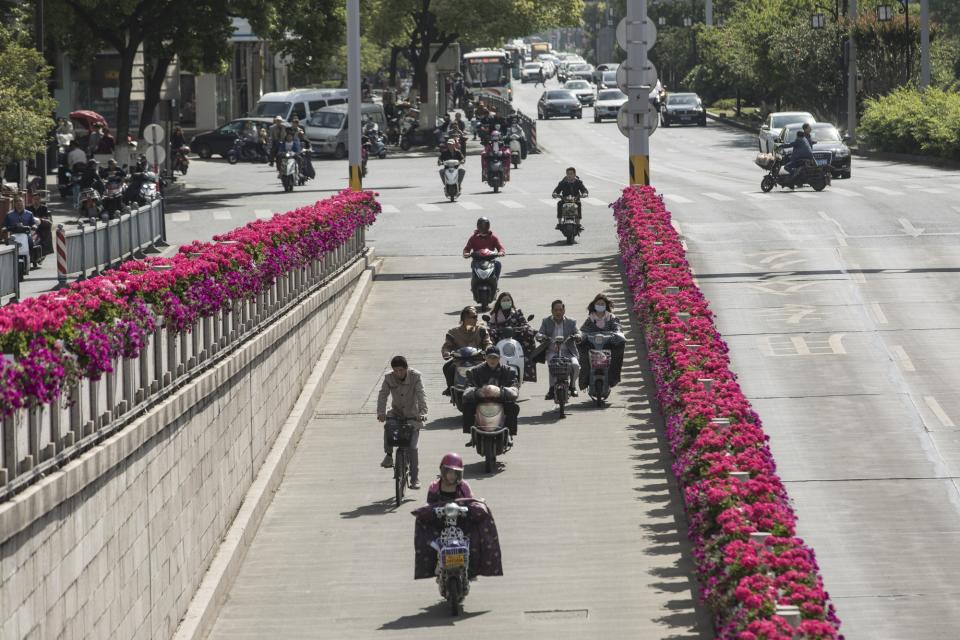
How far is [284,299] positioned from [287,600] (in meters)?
7.62

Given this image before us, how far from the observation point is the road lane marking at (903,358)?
24292 millimetres

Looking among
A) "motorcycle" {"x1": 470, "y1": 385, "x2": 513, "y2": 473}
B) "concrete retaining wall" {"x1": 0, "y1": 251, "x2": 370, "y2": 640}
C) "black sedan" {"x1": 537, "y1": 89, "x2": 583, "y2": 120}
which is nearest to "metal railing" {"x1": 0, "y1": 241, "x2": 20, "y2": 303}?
"concrete retaining wall" {"x1": 0, "y1": 251, "x2": 370, "y2": 640}

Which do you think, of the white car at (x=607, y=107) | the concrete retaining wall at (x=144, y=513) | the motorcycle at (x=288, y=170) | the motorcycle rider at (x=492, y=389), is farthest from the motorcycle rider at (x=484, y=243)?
the white car at (x=607, y=107)

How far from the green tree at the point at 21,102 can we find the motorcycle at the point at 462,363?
19.3 m

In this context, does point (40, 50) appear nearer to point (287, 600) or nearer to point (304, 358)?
point (304, 358)

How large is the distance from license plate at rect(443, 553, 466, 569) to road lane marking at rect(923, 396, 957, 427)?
881cm

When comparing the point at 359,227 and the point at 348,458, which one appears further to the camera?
the point at 359,227

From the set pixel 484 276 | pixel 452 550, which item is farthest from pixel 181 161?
pixel 452 550

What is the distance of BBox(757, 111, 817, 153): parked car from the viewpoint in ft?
178

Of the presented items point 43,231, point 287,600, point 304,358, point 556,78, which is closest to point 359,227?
point 43,231

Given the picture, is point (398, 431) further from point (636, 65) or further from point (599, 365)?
point (636, 65)

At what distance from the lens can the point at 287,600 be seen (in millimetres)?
16016

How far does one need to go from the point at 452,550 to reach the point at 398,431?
12.7 feet

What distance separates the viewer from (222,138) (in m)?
63.3
